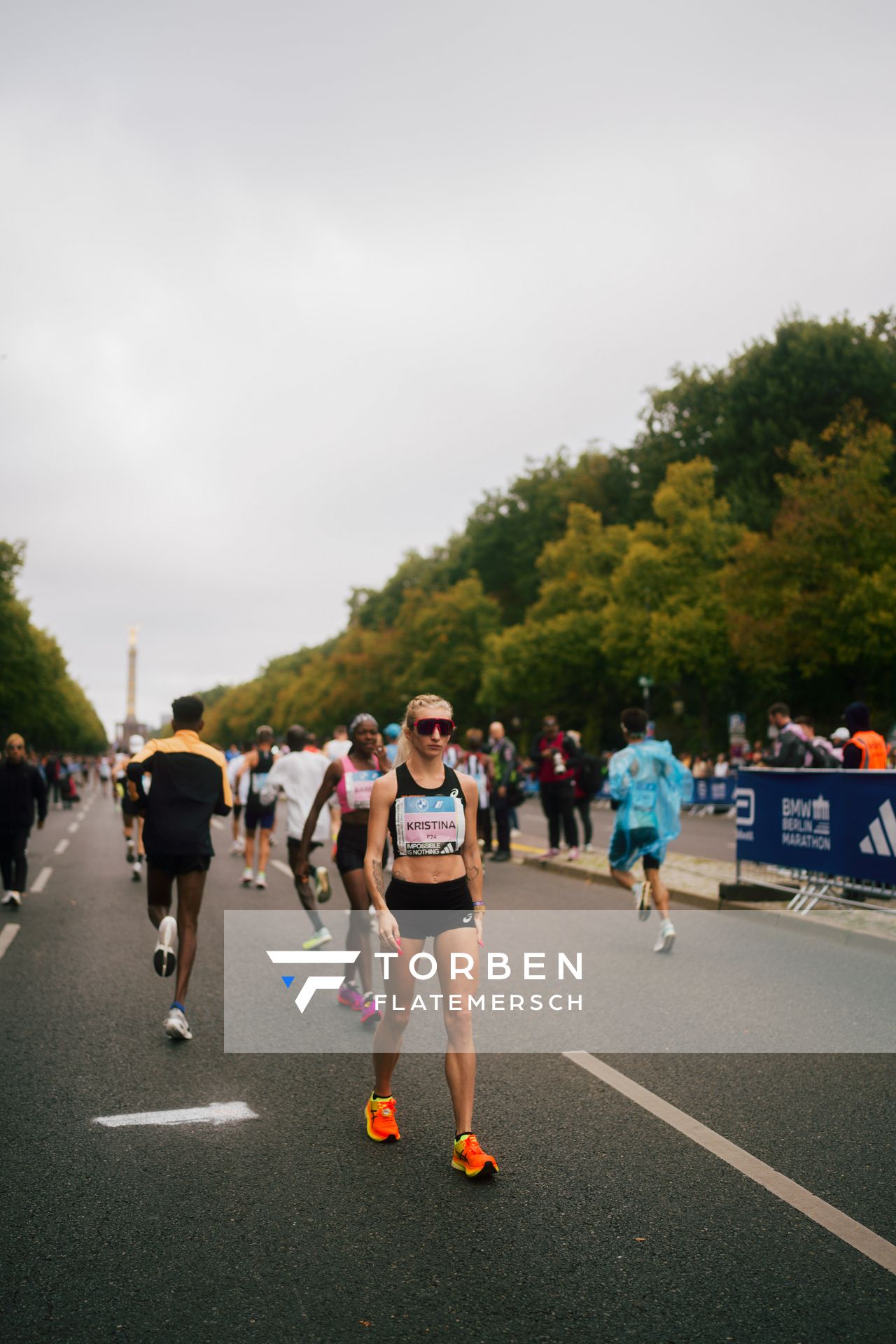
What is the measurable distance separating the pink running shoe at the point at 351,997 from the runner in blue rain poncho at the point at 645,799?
315cm

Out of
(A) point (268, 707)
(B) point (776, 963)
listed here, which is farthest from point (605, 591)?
(A) point (268, 707)

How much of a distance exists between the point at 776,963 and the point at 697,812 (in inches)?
961

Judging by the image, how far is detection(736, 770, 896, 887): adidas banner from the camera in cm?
966

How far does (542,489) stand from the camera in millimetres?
69938

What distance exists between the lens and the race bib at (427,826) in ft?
15.4

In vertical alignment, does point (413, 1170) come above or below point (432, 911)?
below

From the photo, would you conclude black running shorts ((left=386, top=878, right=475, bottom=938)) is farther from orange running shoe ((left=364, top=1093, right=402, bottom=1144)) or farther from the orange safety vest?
the orange safety vest

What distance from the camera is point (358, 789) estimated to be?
7.45m

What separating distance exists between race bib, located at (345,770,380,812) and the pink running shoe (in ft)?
3.68

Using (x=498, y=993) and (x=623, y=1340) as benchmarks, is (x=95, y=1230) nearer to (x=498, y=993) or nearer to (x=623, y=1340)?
(x=623, y=1340)

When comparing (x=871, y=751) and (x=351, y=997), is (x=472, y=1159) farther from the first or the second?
(x=871, y=751)

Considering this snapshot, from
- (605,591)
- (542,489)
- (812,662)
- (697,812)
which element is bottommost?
(697,812)

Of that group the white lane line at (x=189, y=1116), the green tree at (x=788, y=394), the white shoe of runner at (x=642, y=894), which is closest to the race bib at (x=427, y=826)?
the white lane line at (x=189, y=1116)

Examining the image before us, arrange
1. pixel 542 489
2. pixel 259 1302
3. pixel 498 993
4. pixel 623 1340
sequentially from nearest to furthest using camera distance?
pixel 623 1340 < pixel 259 1302 < pixel 498 993 < pixel 542 489
